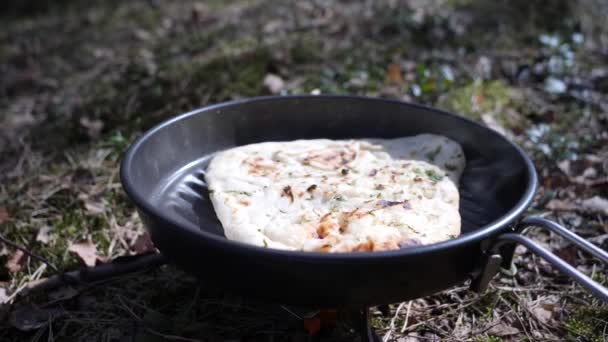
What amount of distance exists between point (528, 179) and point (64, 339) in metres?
1.84

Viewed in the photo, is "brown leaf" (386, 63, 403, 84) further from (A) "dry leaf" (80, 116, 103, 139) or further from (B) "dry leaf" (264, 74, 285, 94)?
(A) "dry leaf" (80, 116, 103, 139)

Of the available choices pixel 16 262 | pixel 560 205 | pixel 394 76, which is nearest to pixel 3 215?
pixel 16 262

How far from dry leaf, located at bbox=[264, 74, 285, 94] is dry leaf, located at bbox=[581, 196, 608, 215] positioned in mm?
2173

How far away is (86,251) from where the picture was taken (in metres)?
2.48

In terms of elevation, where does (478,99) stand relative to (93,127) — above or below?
above

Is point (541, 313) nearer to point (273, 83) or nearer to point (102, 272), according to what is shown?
point (102, 272)

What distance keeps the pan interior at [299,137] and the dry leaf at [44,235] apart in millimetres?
808

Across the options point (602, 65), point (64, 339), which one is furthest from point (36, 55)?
point (602, 65)

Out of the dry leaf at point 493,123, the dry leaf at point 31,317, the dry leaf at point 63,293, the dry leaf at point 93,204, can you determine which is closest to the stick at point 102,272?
the dry leaf at point 63,293

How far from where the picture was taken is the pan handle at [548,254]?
1.31 metres

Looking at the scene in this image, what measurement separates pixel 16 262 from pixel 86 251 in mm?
308

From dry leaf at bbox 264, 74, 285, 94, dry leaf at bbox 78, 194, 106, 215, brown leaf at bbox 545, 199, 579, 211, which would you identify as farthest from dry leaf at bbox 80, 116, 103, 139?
brown leaf at bbox 545, 199, 579, 211

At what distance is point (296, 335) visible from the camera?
2033mm

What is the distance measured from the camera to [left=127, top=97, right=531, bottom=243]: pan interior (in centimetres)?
206
